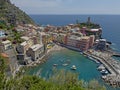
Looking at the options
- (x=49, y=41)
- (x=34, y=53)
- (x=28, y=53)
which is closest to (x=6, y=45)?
(x=28, y=53)

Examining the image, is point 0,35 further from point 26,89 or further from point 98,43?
point 26,89

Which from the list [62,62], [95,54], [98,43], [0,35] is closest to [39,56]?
[62,62]

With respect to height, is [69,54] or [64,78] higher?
[64,78]

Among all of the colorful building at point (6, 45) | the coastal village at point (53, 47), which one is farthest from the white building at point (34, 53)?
the colorful building at point (6, 45)

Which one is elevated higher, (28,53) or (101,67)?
(28,53)

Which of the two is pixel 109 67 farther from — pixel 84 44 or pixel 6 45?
pixel 6 45

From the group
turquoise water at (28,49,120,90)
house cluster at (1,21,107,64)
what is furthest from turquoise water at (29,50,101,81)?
house cluster at (1,21,107,64)

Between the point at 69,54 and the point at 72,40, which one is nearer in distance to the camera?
the point at 69,54

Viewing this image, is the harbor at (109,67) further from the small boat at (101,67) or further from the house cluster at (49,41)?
the house cluster at (49,41)

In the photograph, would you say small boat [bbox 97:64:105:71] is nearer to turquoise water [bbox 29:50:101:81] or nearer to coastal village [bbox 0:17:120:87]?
coastal village [bbox 0:17:120:87]
